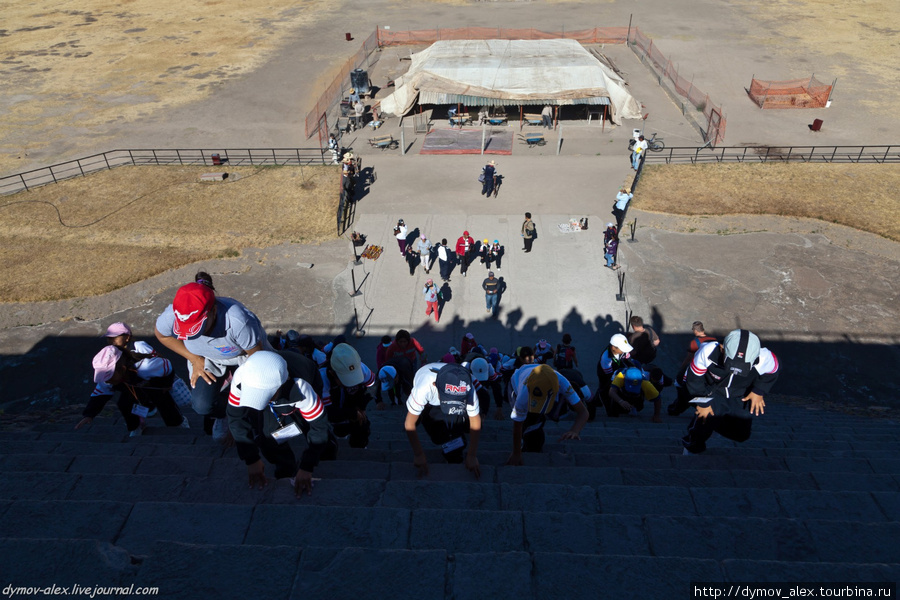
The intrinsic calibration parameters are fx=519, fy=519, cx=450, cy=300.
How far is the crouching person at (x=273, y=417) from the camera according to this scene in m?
4.14

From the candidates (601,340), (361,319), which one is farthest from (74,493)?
(601,340)

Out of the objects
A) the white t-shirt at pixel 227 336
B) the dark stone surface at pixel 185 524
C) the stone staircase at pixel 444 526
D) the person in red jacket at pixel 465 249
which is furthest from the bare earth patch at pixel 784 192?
the dark stone surface at pixel 185 524

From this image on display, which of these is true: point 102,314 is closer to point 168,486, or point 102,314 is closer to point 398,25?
point 168,486

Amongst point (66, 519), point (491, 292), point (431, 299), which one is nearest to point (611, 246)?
point (491, 292)

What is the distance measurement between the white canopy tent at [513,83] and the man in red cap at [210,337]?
1984cm

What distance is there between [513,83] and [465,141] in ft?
11.7

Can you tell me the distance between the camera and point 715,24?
127ft

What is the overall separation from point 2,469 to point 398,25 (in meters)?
40.7

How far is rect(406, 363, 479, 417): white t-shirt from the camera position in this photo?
5.10 meters

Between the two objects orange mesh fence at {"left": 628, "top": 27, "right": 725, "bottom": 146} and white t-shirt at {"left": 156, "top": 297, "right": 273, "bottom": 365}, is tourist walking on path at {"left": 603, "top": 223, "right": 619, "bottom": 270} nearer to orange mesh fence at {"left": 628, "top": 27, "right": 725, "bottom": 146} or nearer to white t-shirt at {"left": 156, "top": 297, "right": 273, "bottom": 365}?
orange mesh fence at {"left": 628, "top": 27, "right": 725, "bottom": 146}

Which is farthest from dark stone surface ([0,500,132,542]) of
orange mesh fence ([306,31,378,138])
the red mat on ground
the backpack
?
orange mesh fence ([306,31,378,138])

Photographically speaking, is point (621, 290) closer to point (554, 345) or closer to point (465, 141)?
point (554, 345)

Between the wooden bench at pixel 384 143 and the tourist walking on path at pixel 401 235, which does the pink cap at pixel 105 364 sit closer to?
the tourist walking on path at pixel 401 235

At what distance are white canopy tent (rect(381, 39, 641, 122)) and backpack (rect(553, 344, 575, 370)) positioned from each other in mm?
15974
